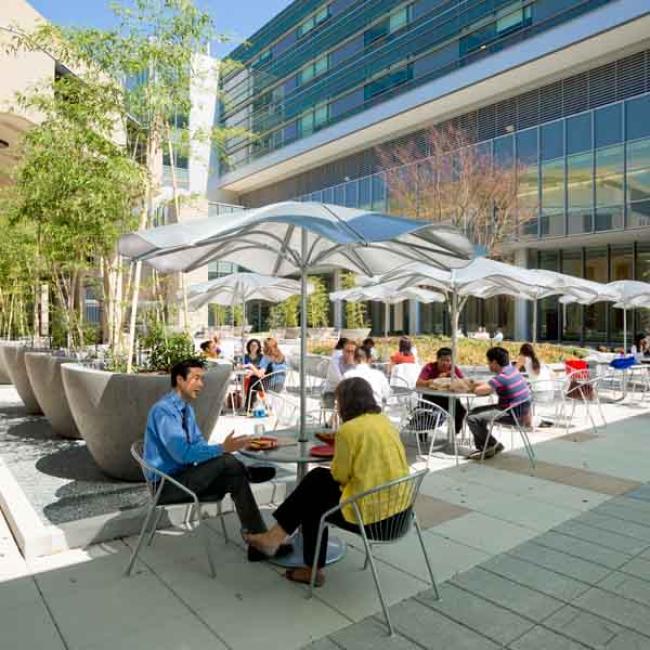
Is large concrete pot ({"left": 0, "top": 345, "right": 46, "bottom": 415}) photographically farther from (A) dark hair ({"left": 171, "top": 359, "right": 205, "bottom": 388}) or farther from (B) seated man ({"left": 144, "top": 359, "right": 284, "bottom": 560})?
(B) seated man ({"left": 144, "top": 359, "right": 284, "bottom": 560})

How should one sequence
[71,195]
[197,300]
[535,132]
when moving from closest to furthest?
[71,195] → [197,300] → [535,132]

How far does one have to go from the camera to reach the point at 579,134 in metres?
23.7

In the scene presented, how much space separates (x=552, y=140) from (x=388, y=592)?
2471cm

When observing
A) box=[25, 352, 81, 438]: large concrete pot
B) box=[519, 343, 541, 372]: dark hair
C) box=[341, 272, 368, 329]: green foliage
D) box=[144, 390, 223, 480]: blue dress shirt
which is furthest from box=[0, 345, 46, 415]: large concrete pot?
box=[341, 272, 368, 329]: green foliage

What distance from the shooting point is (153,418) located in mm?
3686

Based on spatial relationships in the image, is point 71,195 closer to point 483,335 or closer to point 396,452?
point 396,452

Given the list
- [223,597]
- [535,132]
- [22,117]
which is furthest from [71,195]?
[535,132]

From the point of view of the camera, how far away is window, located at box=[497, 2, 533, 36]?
23.9 metres

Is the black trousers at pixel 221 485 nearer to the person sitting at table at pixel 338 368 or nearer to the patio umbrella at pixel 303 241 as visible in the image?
the patio umbrella at pixel 303 241

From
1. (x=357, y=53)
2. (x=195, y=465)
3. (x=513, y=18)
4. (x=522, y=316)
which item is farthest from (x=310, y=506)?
(x=357, y=53)

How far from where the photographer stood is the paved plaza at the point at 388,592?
2918 mm

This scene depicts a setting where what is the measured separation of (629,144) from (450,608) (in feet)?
76.8

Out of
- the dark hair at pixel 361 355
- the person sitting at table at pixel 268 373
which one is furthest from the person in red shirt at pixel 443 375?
the person sitting at table at pixel 268 373

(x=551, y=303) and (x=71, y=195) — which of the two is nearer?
(x=71, y=195)
